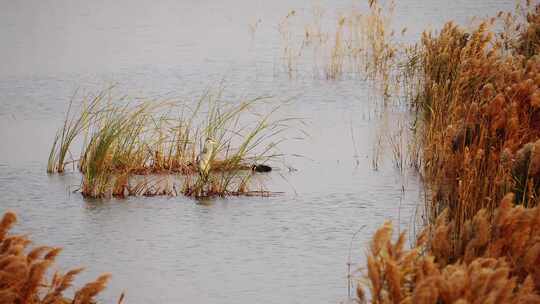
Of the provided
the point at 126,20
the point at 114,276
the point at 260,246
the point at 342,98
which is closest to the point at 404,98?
the point at 342,98

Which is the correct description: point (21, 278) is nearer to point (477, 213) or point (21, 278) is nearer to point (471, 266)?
point (471, 266)

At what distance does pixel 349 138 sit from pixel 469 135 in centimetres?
335

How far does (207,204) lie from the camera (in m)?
7.38

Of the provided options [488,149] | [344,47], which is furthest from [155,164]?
[344,47]

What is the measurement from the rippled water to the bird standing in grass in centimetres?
25

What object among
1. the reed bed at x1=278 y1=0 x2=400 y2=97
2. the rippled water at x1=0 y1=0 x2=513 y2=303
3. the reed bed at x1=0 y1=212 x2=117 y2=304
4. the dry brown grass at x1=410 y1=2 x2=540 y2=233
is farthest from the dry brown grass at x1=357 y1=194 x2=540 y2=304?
the reed bed at x1=278 y1=0 x2=400 y2=97

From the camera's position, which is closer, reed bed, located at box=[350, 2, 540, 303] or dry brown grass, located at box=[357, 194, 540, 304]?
dry brown grass, located at box=[357, 194, 540, 304]

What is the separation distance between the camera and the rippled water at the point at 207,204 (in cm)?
574

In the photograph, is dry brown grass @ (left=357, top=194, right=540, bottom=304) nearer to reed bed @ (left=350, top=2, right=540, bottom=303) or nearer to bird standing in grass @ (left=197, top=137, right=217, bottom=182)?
reed bed @ (left=350, top=2, right=540, bottom=303)

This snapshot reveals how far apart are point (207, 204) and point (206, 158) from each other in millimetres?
396

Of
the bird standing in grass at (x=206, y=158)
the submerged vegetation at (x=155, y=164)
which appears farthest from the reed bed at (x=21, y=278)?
the bird standing in grass at (x=206, y=158)

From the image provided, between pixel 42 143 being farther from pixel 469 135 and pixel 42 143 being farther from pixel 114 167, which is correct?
pixel 469 135

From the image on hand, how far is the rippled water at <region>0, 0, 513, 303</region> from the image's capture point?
574 cm

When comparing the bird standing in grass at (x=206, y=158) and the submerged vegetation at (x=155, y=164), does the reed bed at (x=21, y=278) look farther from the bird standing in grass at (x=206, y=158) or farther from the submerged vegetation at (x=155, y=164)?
the bird standing in grass at (x=206, y=158)
